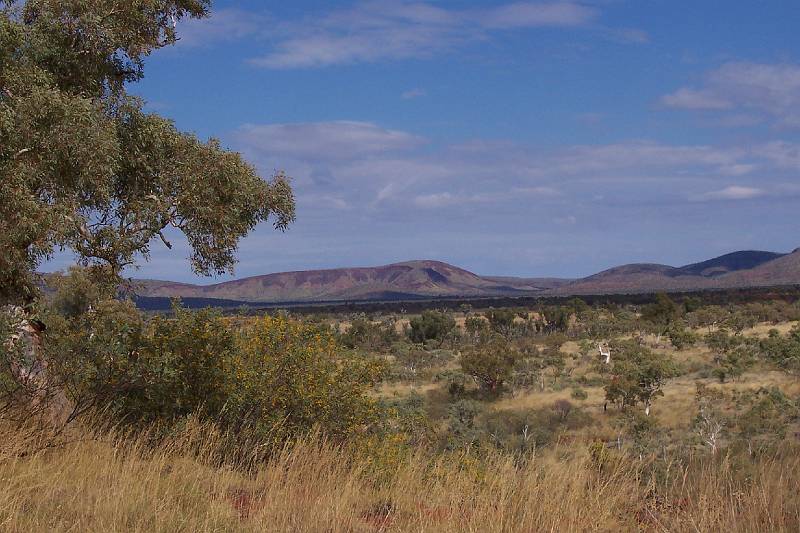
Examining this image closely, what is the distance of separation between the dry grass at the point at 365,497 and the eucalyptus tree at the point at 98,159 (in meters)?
Answer: 2.95

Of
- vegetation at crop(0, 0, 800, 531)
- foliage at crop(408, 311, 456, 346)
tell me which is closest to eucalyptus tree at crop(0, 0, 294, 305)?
vegetation at crop(0, 0, 800, 531)

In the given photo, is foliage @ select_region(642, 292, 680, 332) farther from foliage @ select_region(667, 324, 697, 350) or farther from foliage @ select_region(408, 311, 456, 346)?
foliage @ select_region(408, 311, 456, 346)

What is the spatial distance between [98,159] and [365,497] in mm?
5402

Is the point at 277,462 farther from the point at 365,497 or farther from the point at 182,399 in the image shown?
the point at 182,399

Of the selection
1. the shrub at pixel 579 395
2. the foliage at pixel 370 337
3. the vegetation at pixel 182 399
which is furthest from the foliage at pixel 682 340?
the vegetation at pixel 182 399

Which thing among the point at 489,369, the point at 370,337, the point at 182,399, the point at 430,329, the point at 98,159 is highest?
the point at 98,159

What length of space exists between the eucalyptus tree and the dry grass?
2.95m

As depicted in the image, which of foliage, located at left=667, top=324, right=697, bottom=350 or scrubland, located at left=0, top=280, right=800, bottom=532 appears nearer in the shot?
scrubland, located at left=0, top=280, right=800, bottom=532

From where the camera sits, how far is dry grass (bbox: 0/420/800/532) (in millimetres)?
5688

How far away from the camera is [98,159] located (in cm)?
974

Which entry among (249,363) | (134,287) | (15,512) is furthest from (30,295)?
(15,512)

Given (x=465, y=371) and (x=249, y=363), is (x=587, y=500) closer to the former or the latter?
(x=249, y=363)

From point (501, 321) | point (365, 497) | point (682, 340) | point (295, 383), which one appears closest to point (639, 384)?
point (682, 340)

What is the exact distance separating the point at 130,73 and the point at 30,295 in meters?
4.03
